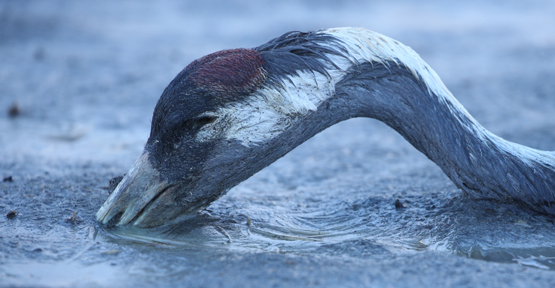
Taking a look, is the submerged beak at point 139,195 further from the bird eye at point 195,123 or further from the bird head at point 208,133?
the bird eye at point 195,123

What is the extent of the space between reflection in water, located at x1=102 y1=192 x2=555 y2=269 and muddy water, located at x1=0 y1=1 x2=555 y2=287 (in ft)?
0.04

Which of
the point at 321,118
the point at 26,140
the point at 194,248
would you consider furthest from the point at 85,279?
the point at 26,140

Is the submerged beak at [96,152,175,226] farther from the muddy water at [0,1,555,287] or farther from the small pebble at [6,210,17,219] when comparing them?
the small pebble at [6,210,17,219]

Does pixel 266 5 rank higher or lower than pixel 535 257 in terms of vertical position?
higher

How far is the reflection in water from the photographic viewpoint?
3.49 meters

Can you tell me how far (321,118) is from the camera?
3.71 meters

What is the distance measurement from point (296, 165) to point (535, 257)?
306cm

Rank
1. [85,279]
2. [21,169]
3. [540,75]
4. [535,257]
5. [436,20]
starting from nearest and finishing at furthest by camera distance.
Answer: [85,279], [535,257], [21,169], [540,75], [436,20]

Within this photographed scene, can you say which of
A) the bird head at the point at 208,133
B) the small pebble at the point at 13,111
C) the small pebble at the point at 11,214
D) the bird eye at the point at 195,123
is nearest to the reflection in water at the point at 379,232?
the bird head at the point at 208,133

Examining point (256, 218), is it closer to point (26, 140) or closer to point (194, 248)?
point (194, 248)

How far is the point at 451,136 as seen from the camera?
373 centimetres

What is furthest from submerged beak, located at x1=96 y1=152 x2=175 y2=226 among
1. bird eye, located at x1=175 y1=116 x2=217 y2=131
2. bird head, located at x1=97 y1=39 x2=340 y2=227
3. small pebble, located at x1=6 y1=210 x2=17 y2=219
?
small pebble, located at x1=6 y1=210 x2=17 y2=219

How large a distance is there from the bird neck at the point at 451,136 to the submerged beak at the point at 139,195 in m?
1.28

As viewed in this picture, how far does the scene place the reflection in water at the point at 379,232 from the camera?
11.5 feet
